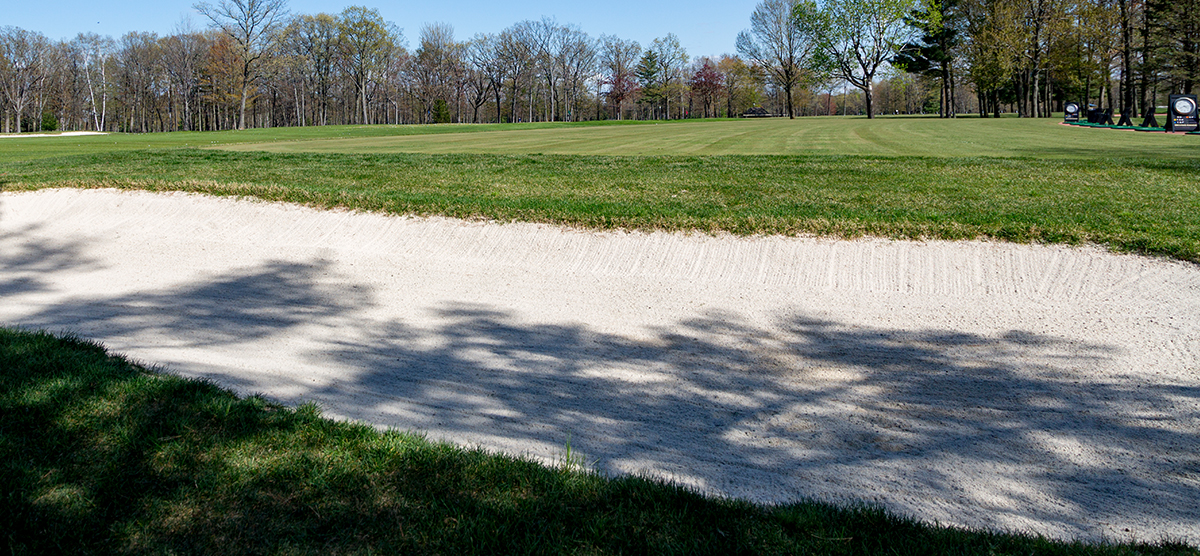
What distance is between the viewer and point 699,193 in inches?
419

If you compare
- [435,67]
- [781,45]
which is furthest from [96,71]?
[781,45]

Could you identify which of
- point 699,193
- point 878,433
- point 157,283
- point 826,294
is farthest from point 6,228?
point 878,433

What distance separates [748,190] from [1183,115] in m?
26.4

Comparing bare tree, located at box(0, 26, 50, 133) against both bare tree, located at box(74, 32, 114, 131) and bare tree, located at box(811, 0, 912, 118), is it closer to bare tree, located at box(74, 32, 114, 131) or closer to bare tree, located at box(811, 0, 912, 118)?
bare tree, located at box(74, 32, 114, 131)

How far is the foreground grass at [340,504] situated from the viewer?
9.74ft

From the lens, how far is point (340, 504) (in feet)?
10.6

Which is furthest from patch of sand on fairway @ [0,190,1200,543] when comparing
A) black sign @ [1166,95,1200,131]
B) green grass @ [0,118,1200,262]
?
black sign @ [1166,95,1200,131]

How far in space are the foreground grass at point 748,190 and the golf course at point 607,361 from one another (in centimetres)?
8

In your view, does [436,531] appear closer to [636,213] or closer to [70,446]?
[70,446]

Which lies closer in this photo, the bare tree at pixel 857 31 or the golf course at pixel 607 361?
the golf course at pixel 607 361

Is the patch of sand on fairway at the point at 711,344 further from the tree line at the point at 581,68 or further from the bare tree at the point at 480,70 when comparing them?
the bare tree at the point at 480,70

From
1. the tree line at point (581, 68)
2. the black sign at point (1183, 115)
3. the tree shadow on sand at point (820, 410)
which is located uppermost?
the tree line at point (581, 68)

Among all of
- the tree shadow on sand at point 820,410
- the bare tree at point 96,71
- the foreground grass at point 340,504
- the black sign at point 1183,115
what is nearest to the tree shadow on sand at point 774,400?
the tree shadow on sand at point 820,410

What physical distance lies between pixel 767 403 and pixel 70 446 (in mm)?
4223
